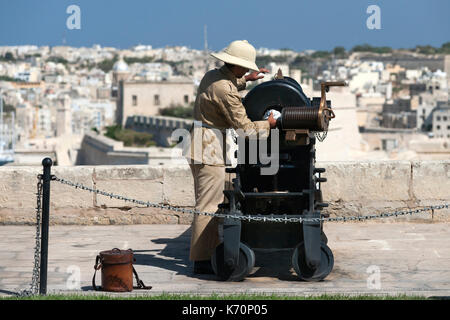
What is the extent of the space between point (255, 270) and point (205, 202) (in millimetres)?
537

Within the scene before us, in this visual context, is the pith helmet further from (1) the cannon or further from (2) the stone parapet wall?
(2) the stone parapet wall

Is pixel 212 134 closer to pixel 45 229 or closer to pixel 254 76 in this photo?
pixel 254 76

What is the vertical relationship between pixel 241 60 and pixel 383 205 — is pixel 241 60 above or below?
above

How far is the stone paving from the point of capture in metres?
6.02

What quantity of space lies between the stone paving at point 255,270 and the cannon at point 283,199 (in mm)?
130

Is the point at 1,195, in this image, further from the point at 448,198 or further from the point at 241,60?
the point at 448,198

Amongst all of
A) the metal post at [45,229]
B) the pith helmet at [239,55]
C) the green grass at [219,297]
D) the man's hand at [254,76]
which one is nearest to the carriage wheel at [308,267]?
the green grass at [219,297]

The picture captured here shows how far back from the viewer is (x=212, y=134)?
21.3 ft

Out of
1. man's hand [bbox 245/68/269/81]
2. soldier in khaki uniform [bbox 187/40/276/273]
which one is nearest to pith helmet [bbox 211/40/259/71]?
soldier in khaki uniform [bbox 187/40/276/273]

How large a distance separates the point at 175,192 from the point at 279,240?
7.43 ft

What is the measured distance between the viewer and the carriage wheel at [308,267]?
6.17m

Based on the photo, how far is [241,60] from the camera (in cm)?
639
